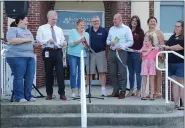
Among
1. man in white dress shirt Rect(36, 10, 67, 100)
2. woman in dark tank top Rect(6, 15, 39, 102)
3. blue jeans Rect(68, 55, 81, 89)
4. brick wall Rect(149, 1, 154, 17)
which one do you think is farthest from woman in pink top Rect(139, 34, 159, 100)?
brick wall Rect(149, 1, 154, 17)

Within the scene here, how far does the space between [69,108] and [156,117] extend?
1.62 metres

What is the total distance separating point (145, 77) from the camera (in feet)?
28.9

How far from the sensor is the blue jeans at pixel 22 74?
25.5 ft

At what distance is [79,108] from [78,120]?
0.33 meters

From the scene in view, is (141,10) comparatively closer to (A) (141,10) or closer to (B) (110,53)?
(A) (141,10)

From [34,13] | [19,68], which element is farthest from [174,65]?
[34,13]

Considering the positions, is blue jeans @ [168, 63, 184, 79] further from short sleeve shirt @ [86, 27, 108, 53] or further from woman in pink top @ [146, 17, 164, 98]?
short sleeve shirt @ [86, 27, 108, 53]

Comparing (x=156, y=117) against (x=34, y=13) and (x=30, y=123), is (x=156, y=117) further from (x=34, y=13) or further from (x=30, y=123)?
(x=34, y=13)

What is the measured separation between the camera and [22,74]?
7.81 metres

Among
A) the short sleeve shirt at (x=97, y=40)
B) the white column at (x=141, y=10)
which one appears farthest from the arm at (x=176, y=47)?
the white column at (x=141, y=10)

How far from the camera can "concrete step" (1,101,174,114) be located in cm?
761

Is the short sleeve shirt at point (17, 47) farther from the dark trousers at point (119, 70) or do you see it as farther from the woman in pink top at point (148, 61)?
the woman in pink top at point (148, 61)

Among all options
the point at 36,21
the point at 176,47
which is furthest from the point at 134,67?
the point at 36,21

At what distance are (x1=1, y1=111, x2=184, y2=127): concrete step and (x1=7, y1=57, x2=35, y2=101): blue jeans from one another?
53 cm
